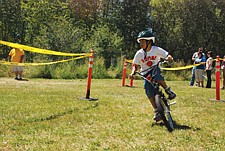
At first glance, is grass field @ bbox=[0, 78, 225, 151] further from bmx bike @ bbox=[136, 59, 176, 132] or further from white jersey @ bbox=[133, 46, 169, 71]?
white jersey @ bbox=[133, 46, 169, 71]

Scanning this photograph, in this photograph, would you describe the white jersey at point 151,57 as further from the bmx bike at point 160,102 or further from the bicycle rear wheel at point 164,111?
the bicycle rear wheel at point 164,111

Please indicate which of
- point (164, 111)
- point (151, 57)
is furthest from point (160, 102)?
point (151, 57)

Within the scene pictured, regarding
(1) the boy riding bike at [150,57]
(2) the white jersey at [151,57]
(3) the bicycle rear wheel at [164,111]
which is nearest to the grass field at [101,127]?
(3) the bicycle rear wheel at [164,111]

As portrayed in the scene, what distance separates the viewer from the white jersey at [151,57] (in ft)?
20.3

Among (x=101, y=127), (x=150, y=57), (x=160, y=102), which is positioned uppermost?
(x=150, y=57)

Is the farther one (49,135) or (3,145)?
(49,135)

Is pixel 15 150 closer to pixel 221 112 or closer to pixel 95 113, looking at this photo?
pixel 95 113

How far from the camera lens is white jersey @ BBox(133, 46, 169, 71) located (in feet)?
20.3

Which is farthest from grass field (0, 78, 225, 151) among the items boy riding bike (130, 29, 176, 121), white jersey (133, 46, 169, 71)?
white jersey (133, 46, 169, 71)

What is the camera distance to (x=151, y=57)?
20.4 ft

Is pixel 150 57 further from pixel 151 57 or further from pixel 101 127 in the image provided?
pixel 101 127

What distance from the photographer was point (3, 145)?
4.57 metres

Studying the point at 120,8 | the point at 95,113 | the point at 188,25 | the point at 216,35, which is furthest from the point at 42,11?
the point at 95,113

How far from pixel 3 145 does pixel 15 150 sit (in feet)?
0.94
